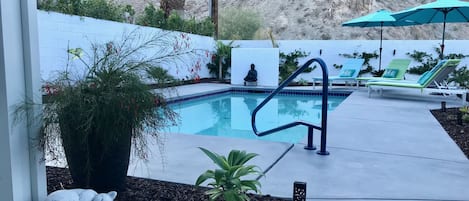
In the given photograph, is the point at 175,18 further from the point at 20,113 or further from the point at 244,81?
the point at 20,113

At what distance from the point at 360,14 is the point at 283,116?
23118 millimetres

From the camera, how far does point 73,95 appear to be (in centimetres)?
188

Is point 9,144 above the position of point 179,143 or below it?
above

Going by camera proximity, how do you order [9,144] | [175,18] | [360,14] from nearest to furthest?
[9,144] < [175,18] < [360,14]

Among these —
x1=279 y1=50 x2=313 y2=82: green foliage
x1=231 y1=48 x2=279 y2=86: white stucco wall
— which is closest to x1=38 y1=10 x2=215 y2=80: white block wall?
x1=231 y1=48 x2=279 y2=86: white stucco wall

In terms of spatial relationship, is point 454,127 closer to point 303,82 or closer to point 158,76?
point 158,76

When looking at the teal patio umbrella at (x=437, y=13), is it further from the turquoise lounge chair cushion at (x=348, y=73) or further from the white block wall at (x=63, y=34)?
the white block wall at (x=63, y=34)

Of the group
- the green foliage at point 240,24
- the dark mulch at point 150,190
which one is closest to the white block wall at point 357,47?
the dark mulch at point 150,190

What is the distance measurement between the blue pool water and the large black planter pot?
2.18 m

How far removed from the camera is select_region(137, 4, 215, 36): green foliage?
10.7 meters

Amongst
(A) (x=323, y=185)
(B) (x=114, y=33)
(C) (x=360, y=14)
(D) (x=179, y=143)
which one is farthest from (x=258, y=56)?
(C) (x=360, y=14)

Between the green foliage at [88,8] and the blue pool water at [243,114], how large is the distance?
303cm

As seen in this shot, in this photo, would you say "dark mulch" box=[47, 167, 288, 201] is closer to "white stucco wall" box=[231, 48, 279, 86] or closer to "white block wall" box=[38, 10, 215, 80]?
"white block wall" box=[38, 10, 215, 80]

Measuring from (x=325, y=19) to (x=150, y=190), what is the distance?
27976 mm
